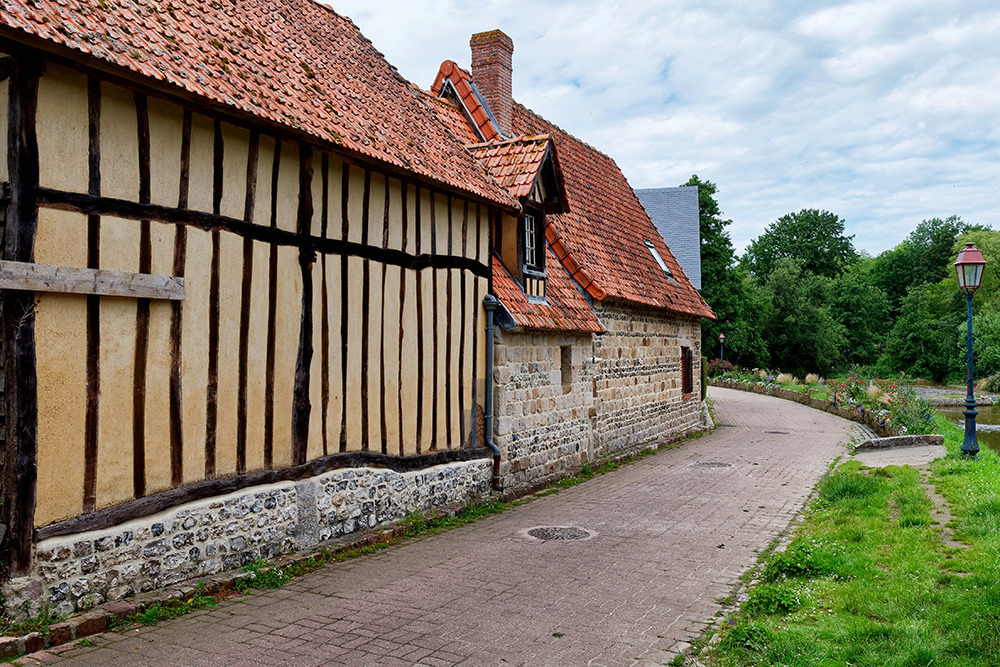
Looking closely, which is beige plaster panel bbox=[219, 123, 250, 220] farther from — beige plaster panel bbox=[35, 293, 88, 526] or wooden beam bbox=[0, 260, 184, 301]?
beige plaster panel bbox=[35, 293, 88, 526]

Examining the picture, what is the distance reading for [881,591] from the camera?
5492 mm

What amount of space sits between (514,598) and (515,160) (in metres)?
6.92

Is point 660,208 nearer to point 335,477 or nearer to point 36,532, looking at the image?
point 335,477

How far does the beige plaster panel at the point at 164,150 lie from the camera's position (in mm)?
5727

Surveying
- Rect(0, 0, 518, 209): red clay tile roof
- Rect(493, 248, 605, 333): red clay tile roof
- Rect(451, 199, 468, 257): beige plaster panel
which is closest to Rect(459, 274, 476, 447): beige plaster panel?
Rect(451, 199, 468, 257): beige plaster panel

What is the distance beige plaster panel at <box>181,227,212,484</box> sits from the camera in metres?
5.97

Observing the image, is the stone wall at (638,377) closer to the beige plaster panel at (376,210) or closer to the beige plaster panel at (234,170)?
the beige plaster panel at (376,210)

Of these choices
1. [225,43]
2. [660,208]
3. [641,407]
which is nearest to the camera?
[225,43]

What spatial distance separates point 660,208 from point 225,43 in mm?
22368

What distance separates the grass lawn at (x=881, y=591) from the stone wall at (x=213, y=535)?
3898 millimetres

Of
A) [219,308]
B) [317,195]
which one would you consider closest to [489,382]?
[317,195]

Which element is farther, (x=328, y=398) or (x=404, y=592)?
(x=328, y=398)

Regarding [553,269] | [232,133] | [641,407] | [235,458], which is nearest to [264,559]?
[235,458]

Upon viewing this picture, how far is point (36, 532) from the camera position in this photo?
4902 millimetres
